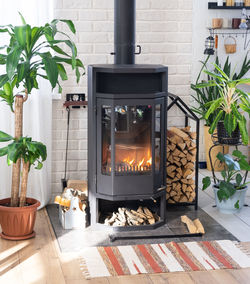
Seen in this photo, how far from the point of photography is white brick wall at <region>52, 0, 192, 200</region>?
4.33 meters

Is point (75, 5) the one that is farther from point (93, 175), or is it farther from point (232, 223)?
point (232, 223)

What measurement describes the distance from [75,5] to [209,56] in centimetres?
201

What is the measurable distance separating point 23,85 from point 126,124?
2.41 ft

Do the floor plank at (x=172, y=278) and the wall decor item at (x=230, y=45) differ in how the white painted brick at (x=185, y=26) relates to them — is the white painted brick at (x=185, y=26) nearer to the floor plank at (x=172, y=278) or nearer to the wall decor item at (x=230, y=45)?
the wall decor item at (x=230, y=45)

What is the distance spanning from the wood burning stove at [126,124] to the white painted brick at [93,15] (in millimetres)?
436

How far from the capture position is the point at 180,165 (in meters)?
4.37

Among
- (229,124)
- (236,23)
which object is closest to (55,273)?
(229,124)

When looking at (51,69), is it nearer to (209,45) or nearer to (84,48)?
(84,48)

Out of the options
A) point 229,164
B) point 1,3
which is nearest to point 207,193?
point 229,164

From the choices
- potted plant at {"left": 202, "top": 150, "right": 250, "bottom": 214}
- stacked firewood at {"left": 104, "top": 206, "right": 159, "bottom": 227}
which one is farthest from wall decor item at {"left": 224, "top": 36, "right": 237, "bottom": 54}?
stacked firewood at {"left": 104, "top": 206, "right": 159, "bottom": 227}

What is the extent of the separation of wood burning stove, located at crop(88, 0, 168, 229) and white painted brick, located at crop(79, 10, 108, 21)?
436 millimetres

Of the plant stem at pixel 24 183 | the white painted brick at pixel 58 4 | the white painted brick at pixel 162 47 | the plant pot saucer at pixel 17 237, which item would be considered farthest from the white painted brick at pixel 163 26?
the plant pot saucer at pixel 17 237

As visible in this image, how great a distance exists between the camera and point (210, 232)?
3.91m

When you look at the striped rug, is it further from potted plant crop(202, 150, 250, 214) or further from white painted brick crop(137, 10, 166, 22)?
white painted brick crop(137, 10, 166, 22)
